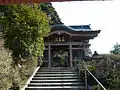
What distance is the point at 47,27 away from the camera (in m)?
14.1

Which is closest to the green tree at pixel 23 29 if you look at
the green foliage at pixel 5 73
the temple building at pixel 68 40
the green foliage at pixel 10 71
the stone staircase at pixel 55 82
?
the green foliage at pixel 10 71

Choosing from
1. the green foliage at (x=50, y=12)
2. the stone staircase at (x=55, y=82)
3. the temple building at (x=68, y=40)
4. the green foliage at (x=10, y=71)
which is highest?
the green foliage at (x=50, y=12)

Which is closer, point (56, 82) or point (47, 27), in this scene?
point (56, 82)

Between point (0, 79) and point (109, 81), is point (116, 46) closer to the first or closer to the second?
point (109, 81)

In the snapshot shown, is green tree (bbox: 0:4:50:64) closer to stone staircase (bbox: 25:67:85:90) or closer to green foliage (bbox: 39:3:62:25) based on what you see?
stone staircase (bbox: 25:67:85:90)

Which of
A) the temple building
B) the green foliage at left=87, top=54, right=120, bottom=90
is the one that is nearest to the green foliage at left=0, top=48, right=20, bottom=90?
the green foliage at left=87, top=54, right=120, bottom=90

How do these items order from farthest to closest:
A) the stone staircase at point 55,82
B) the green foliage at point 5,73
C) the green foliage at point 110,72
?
the green foliage at point 110,72 < the stone staircase at point 55,82 < the green foliage at point 5,73

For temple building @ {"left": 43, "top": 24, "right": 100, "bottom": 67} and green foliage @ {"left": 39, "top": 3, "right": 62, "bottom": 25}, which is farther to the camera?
green foliage @ {"left": 39, "top": 3, "right": 62, "bottom": 25}

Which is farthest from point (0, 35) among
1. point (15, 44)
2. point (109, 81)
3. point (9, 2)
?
point (9, 2)

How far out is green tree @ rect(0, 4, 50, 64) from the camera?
39.4ft

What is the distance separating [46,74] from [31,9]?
126 inches

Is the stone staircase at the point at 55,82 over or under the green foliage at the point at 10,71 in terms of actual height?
under

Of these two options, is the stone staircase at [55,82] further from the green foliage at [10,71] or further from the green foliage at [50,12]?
the green foliage at [50,12]

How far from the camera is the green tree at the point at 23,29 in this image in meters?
12.0
